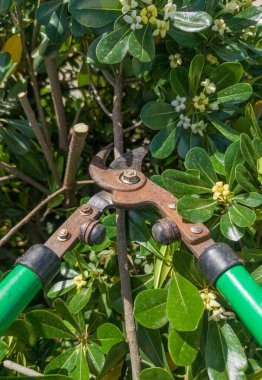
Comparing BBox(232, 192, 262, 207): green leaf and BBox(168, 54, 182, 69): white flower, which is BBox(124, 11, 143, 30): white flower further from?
BBox(232, 192, 262, 207): green leaf

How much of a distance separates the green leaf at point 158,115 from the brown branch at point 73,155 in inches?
4.9

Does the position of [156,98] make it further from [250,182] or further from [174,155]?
[250,182]

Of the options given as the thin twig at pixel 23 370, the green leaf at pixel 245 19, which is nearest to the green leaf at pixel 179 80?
the green leaf at pixel 245 19

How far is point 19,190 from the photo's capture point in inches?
56.0

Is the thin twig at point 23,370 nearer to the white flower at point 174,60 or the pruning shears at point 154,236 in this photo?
the pruning shears at point 154,236

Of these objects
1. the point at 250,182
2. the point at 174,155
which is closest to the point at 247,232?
the point at 250,182

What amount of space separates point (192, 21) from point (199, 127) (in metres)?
0.20

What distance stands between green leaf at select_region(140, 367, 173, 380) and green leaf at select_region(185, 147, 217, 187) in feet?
1.10

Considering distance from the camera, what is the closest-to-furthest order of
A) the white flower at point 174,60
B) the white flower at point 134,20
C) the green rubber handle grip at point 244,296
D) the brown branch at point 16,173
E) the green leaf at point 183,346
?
the green rubber handle grip at point 244,296 → the green leaf at point 183,346 → the white flower at point 134,20 → the white flower at point 174,60 → the brown branch at point 16,173

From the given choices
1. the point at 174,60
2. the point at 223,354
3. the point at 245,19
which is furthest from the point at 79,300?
the point at 245,19

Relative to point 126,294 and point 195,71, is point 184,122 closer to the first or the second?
point 195,71

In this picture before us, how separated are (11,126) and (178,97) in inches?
20.0

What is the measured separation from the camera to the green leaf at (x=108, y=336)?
954 millimetres

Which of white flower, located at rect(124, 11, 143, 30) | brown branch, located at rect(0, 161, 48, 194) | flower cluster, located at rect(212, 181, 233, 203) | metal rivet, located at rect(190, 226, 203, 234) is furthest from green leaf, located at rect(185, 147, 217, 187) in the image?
brown branch, located at rect(0, 161, 48, 194)
